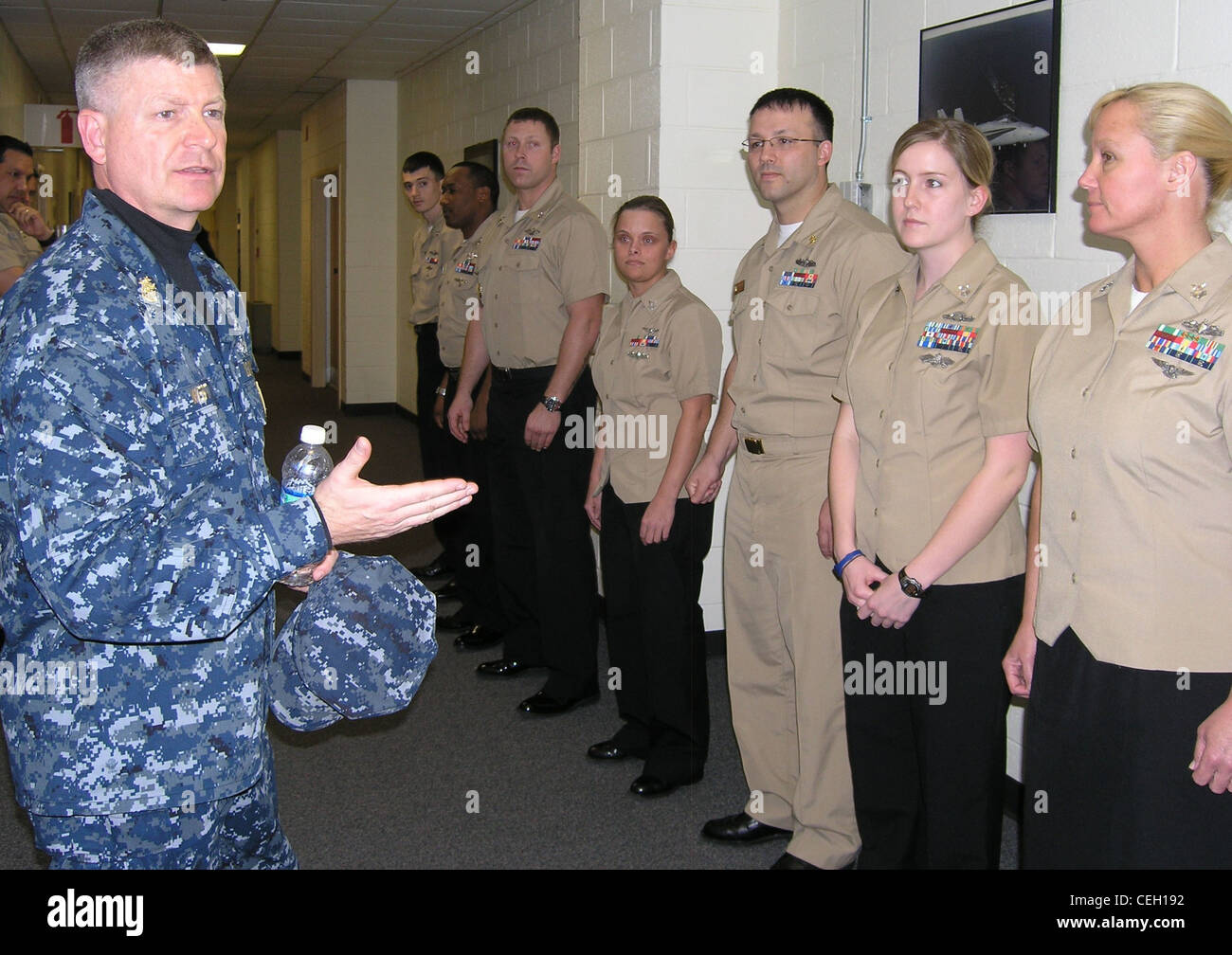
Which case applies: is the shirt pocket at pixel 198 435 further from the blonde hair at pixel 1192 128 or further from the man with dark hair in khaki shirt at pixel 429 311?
the man with dark hair in khaki shirt at pixel 429 311

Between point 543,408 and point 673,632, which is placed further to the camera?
point 543,408

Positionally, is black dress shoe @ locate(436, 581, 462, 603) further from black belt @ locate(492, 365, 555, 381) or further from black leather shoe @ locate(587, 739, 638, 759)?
black leather shoe @ locate(587, 739, 638, 759)

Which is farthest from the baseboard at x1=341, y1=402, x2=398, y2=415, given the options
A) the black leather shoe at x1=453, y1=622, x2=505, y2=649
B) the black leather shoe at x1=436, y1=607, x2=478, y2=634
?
the black leather shoe at x1=453, y1=622, x2=505, y2=649

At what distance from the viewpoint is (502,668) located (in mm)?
4020

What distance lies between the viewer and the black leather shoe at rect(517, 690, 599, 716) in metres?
3.66

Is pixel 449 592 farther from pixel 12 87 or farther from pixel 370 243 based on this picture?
pixel 370 243

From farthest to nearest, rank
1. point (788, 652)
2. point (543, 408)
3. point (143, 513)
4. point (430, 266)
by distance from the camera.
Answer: point (430, 266)
point (543, 408)
point (788, 652)
point (143, 513)

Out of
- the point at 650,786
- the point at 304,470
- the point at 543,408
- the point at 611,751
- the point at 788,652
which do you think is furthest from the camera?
the point at 543,408

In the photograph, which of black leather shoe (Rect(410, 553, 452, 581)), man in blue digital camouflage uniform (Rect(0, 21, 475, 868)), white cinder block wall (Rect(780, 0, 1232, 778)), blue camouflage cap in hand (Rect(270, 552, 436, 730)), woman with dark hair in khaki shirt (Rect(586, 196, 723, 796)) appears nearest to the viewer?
man in blue digital camouflage uniform (Rect(0, 21, 475, 868))

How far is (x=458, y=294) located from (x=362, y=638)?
3463 millimetres

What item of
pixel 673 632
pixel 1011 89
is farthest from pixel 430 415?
pixel 1011 89

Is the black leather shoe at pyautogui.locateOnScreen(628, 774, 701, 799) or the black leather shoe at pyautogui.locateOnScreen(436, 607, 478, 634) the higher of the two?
the black leather shoe at pyautogui.locateOnScreen(436, 607, 478, 634)

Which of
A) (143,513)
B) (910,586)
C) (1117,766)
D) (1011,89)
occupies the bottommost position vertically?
(1117,766)

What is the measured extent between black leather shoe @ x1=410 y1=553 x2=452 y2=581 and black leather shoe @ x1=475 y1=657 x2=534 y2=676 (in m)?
1.24
